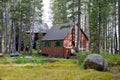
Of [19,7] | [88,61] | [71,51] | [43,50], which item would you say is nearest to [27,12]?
[19,7]

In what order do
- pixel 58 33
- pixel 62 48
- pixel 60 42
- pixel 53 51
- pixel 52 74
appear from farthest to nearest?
pixel 58 33 → pixel 53 51 → pixel 60 42 → pixel 62 48 → pixel 52 74

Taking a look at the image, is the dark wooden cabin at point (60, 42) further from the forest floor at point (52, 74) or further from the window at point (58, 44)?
the forest floor at point (52, 74)

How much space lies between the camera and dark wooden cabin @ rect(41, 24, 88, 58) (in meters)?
42.4

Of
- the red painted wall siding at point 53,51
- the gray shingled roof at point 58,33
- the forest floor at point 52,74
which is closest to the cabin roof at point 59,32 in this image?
the gray shingled roof at point 58,33

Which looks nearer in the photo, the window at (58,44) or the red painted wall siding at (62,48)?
the red painted wall siding at (62,48)

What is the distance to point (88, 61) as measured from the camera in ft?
60.6

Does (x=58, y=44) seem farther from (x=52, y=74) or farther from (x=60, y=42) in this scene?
(x=52, y=74)

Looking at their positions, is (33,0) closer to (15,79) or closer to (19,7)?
(19,7)

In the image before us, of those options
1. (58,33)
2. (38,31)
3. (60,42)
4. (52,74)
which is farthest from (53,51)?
(52,74)

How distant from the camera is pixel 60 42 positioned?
43094 millimetres

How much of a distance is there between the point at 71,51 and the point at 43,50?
795 centimetres

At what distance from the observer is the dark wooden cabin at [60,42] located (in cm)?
4244

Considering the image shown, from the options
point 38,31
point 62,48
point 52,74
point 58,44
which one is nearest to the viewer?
point 52,74

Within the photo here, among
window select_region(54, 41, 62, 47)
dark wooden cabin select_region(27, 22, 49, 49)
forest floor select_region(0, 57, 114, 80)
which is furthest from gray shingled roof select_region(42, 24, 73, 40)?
forest floor select_region(0, 57, 114, 80)
